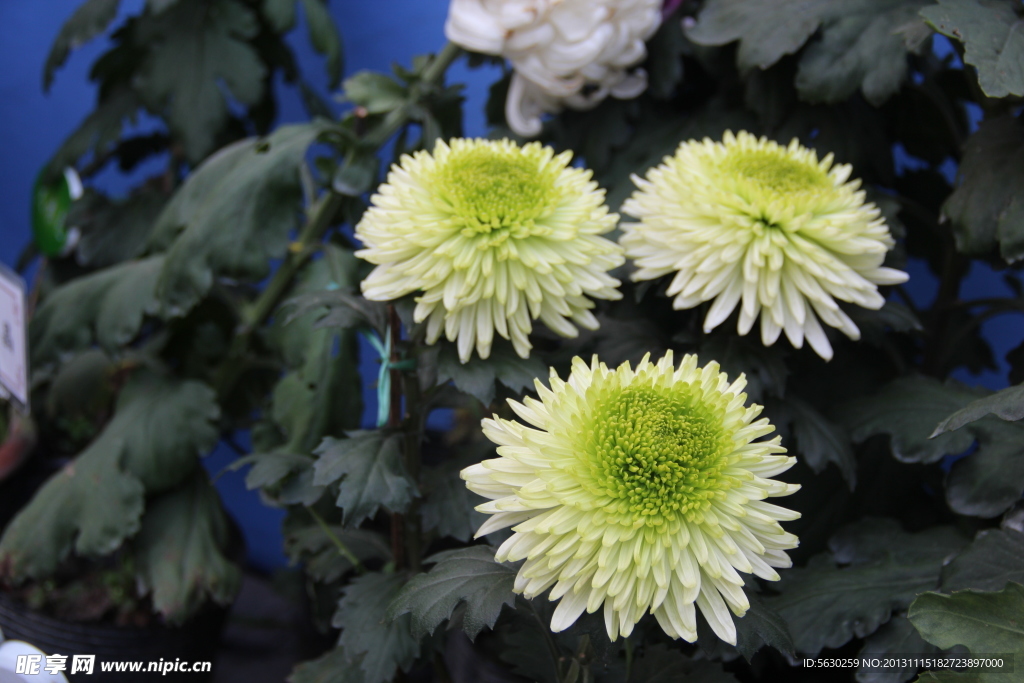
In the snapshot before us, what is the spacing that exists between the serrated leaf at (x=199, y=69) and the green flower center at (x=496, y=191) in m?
0.81

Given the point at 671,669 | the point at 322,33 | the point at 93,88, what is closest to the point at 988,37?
the point at 671,669

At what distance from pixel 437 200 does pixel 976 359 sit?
942 millimetres

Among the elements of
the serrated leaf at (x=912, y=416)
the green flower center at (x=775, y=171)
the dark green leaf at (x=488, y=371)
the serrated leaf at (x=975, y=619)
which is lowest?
the serrated leaf at (x=912, y=416)

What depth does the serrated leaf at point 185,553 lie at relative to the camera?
1.09 metres

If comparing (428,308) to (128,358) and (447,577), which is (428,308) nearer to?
(447,577)

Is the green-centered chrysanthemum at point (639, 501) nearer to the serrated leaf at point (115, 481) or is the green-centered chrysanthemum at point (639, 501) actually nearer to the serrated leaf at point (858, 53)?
the serrated leaf at point (858, 53)

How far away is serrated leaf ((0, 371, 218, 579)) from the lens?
1063 mm

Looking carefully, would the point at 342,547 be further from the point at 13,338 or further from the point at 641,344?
the point at 13,338

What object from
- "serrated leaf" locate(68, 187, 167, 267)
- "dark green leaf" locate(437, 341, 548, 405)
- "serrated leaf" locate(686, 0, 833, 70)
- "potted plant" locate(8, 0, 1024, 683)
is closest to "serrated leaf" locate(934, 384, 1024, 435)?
"potted plant" locate(8, 0, 1024, 683)

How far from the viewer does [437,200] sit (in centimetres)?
71

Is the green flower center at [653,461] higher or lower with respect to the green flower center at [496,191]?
lower

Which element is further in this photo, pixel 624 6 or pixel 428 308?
pixel 624 6

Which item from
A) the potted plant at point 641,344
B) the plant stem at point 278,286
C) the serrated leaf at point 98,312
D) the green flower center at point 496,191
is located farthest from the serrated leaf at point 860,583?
the serrated leaf at point 98,312

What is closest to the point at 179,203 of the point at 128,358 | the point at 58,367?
the point at 128,358
